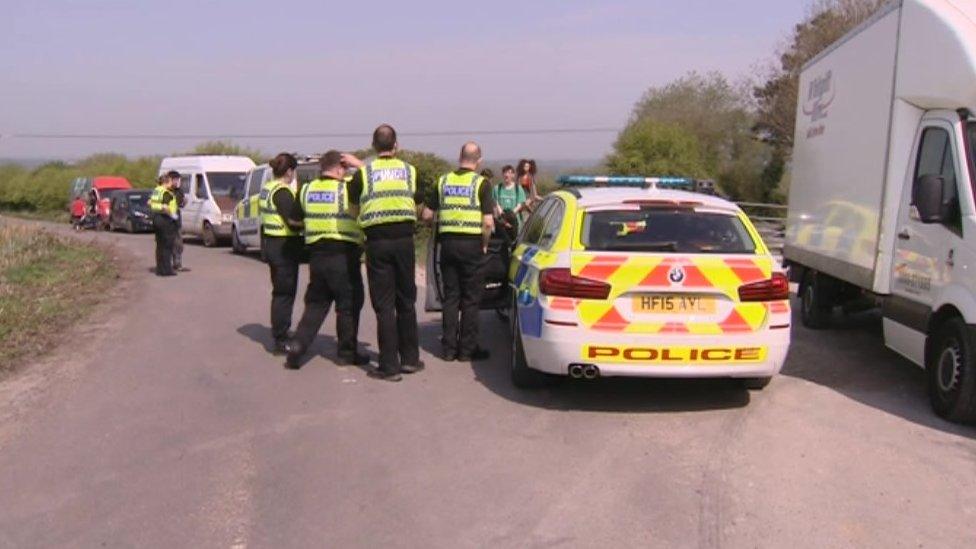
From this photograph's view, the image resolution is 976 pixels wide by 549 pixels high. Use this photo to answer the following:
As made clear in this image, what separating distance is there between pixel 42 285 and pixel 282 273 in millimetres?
6933

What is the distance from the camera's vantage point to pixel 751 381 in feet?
23.5

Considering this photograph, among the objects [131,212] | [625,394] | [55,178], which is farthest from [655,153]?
[55,178]

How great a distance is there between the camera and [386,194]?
7.39m

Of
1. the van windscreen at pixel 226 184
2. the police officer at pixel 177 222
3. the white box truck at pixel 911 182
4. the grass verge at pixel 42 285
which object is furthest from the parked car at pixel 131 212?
the white box truck at pixel 911 182

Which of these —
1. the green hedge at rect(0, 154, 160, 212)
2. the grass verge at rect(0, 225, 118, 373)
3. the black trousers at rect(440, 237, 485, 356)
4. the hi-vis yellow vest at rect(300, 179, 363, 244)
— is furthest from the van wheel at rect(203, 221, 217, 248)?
the green hedge at rect(0, 154, 160, 212)

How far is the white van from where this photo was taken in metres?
23.0

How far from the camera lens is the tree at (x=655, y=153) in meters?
39.2

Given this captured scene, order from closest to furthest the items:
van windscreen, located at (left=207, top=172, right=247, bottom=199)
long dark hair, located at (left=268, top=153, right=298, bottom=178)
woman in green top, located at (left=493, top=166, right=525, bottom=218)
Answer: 1. long dark hair, located at (left=268, top=153, right=298, bottom=178)
2. woman in green top, located at (left=493, top=166, right=525, bottom=218)
3. van windscreen, located at (left=207, top=172, right=247, bottom=199)

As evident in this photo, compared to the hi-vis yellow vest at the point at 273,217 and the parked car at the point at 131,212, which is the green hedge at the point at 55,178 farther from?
the hi-vis yellow vest at the point at 273,217

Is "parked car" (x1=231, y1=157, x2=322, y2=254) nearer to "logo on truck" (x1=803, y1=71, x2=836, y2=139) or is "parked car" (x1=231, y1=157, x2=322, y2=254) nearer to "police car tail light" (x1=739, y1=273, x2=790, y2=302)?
"logo on truck" (x1=803, y1=71, x2=836, y2=139)

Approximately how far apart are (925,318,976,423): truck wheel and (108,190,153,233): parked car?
2838 cm

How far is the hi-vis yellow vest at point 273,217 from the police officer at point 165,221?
7404 millimetres

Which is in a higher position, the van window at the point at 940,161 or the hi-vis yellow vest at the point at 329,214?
the van window at the point at 940,161

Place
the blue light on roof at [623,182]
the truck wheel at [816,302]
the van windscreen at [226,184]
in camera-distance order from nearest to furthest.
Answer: the blue light on roof at [623,182]
the truck wheel at [816,302]
the van windscreen at [226,184]
